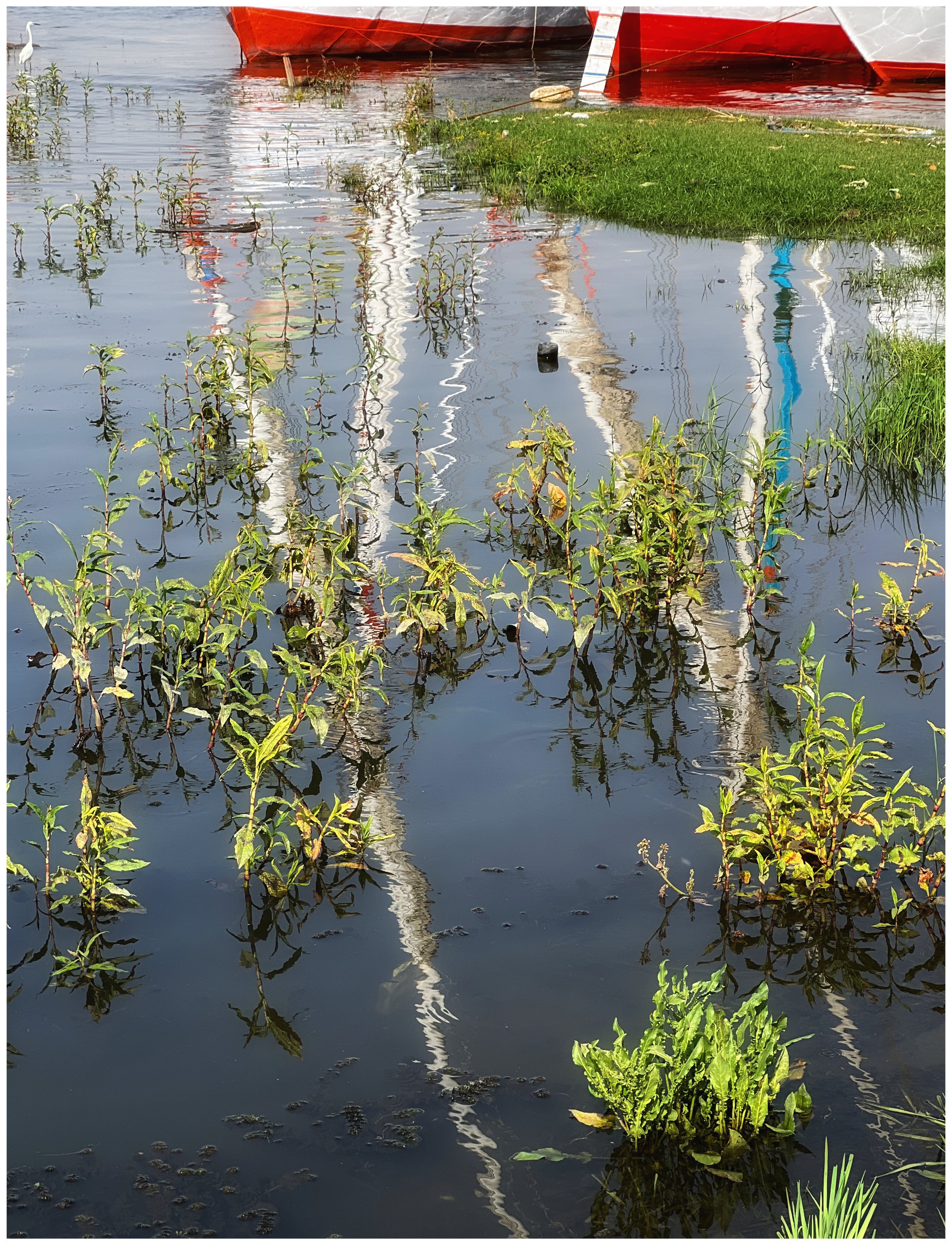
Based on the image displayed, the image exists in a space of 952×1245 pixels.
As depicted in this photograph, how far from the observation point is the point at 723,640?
5449 mm

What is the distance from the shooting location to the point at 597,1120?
3.08m

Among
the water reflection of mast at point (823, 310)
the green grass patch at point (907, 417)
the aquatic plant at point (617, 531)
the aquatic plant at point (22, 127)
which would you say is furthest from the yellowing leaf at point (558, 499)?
the aquatic plant at point (22, 127)

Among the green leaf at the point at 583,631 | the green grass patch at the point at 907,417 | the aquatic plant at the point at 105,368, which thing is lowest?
the green leaf at the point at 583,631

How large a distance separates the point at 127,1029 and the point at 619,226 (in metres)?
11.1

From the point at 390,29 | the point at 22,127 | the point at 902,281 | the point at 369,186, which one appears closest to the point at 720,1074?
the point at 902,281

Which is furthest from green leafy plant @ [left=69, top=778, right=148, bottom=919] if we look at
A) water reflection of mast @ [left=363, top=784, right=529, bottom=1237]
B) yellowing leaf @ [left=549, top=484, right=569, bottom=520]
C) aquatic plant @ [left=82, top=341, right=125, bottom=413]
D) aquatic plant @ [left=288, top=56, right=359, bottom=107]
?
aquatic plant @ [left=288, top=56, right=359, bottom=107]

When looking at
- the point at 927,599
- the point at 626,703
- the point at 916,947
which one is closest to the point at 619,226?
the point at 927,599

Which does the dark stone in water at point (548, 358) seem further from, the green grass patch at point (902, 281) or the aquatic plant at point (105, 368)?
the green grass patch at point (902, 281)

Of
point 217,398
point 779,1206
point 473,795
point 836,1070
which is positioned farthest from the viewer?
point 217,398

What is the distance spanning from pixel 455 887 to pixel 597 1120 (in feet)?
3.48

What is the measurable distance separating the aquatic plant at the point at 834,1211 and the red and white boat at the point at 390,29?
31306mm

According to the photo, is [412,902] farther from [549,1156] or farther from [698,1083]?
[698,1083]

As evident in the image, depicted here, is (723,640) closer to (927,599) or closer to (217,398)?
(927,599)

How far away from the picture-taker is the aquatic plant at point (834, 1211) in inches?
107
